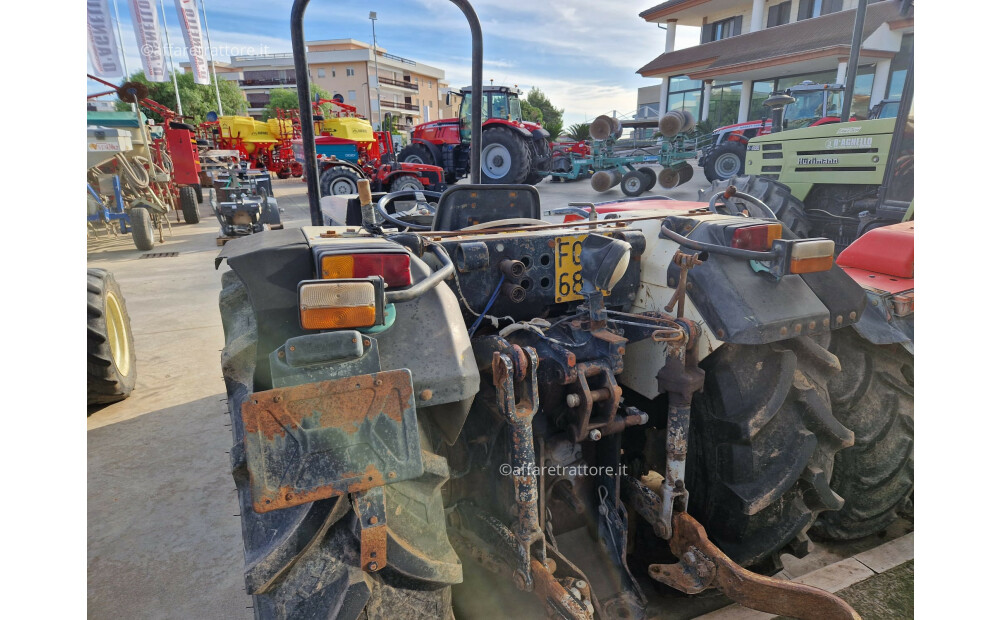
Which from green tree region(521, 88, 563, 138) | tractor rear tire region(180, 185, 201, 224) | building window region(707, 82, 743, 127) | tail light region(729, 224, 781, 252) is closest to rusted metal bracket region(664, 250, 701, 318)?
tail light region(729, 224, 781, 252)

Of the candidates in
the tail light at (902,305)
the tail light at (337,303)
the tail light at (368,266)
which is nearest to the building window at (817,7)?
the tail light at (902,305)

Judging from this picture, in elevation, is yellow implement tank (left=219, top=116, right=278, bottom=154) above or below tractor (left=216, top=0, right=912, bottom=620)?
above

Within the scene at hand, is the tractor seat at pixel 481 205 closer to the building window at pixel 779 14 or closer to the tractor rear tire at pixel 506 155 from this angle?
the tractor rear tire at pixel 506 155

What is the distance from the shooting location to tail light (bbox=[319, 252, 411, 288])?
4.49ft

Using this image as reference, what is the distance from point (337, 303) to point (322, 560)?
588 mm

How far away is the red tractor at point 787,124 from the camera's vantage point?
10203 mm

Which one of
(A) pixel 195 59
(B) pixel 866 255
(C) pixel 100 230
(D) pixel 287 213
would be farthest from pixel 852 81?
(A) pixel 195 59

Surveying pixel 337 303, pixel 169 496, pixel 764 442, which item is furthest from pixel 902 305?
pixel 169 496

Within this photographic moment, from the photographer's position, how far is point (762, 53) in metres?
20.8

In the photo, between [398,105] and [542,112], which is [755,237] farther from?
[398,105]

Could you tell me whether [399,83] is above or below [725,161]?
above

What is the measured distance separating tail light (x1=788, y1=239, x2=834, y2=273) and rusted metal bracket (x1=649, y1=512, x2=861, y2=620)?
0.88m

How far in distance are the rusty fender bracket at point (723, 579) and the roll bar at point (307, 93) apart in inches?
67.8

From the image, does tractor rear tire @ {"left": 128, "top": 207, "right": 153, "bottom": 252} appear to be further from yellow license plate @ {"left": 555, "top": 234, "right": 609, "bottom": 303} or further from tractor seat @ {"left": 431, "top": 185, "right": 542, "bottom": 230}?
yellow license plate @ {"left": 555, "top": 234, "right": 609, "bottom": 303}
